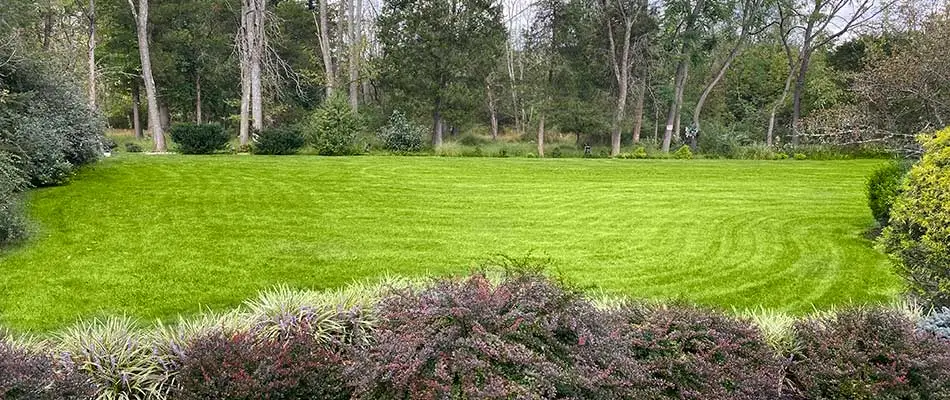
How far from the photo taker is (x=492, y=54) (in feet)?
63.3

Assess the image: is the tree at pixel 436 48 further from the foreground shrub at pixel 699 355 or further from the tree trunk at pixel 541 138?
the foreground shrub at pixel 699 355

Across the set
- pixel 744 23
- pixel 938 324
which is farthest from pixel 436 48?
pixel 938 324

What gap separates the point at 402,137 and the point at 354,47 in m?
5.19

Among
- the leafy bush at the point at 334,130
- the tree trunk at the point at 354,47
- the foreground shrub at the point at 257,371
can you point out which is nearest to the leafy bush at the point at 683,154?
the leafy bush at the point at 334,130

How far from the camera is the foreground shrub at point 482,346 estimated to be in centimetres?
202

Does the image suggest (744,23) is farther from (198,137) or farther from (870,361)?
(870,361)

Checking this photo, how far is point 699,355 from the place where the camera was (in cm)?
239

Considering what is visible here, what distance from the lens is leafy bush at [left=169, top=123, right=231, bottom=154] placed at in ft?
42.0

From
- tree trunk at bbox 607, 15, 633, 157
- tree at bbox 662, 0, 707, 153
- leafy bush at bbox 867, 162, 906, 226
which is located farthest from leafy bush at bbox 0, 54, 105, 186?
tree at bbox 662, 0, 707, 153

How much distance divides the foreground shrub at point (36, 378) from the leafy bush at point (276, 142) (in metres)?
11.6

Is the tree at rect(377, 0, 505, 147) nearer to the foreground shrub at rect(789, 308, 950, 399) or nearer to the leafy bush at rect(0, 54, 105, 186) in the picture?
the leafy bush at rect(0, 54, 105, 186)

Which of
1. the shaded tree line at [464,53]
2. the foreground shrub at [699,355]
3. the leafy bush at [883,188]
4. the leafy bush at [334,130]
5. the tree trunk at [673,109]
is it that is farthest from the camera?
the tree trunk at [673,109]

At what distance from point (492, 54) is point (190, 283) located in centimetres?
1643

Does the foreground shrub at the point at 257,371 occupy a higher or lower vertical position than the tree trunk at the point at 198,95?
lower
